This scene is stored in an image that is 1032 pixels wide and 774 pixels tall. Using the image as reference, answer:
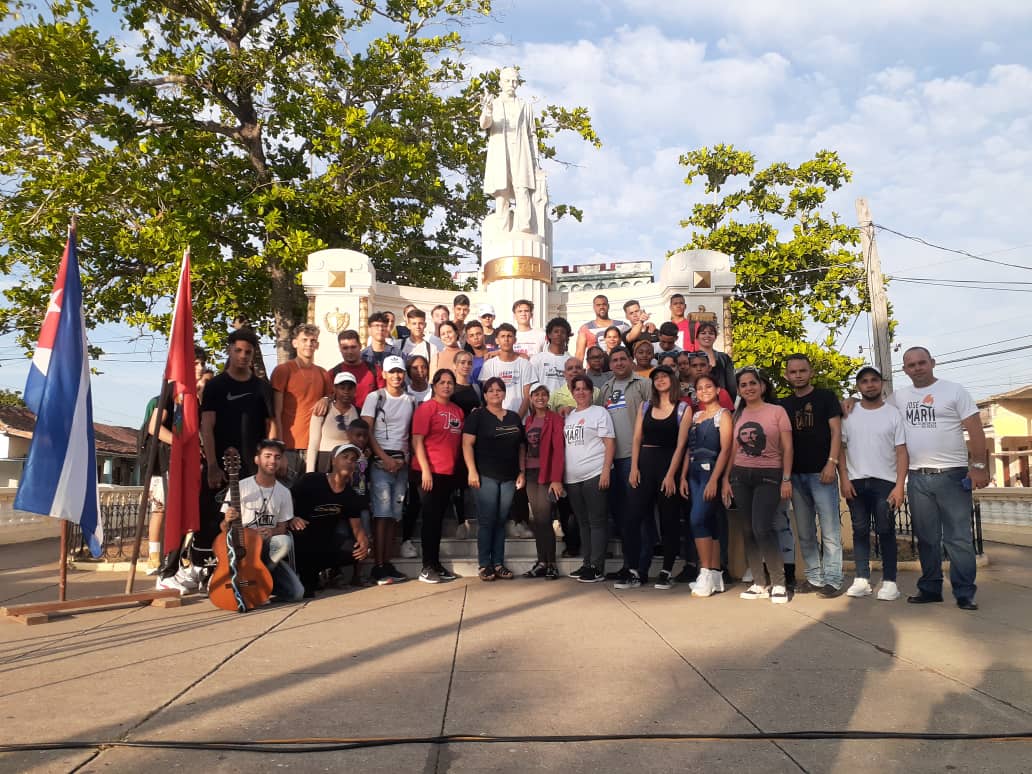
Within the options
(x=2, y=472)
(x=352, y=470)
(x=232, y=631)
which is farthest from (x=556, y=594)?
(x=2, y=472)

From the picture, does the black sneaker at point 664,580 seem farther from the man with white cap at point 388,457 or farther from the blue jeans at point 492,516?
the man with white cap at point 388,457

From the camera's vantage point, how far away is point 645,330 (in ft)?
32.3

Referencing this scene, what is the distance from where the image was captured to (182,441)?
5.99 m

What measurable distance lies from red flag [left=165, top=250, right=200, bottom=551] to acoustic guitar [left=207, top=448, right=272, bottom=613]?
0.55m

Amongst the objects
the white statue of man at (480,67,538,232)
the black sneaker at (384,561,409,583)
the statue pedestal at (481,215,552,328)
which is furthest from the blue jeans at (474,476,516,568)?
the white statue of man at (480,67,538,232)

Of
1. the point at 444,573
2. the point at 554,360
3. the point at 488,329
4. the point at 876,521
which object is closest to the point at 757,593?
the point at 876,521

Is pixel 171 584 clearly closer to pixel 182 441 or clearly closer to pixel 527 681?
pixel 182 441

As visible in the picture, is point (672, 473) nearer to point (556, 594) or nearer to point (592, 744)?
point (556, 594)

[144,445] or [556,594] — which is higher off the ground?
[144,445]

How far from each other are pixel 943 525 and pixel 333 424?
4900mm

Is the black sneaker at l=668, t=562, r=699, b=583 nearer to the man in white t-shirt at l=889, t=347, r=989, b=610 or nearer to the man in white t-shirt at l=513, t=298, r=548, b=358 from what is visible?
the man in white t-shirt at l=889, t=347, r=989, b=610

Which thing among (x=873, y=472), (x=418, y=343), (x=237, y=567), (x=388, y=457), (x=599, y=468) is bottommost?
(x=237, y=567)

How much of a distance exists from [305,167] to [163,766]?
16.1 metres

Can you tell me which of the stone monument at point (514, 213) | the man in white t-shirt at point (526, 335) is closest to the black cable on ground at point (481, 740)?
the man in white t-shirt at point (526, 335)
